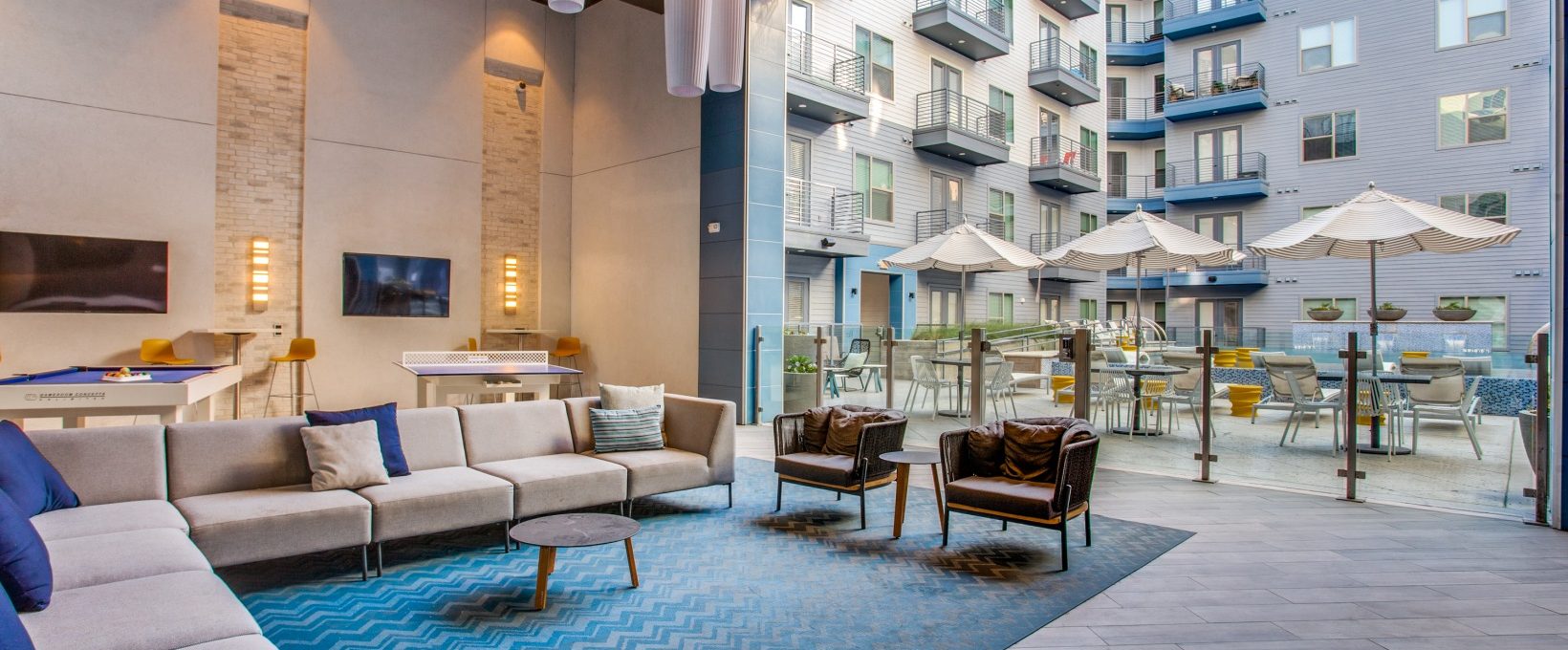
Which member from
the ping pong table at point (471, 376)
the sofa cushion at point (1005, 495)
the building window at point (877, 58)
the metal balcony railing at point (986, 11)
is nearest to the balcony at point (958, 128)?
the building window at point (877, 58)

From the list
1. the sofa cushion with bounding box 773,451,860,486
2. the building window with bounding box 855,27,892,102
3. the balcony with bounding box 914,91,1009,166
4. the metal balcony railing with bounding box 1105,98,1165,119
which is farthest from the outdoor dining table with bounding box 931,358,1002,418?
the metal balcony railing with bounding box 1105,98,1165,119

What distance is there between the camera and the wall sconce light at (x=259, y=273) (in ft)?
31.2

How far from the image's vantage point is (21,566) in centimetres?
251

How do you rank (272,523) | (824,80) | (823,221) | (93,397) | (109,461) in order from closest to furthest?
(272,523), (109,461), (93,397), (824,80), (823,221)

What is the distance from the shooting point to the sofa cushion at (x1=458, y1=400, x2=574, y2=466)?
524cm

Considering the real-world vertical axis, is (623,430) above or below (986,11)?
below

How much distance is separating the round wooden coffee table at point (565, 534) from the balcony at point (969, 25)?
1291 centimetres

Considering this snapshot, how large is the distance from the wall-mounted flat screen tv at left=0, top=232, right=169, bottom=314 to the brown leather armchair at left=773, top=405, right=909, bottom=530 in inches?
301

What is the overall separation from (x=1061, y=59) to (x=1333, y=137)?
18.8 feet

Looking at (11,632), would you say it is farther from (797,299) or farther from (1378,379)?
(797,299)

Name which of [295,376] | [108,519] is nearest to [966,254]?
[108,519]

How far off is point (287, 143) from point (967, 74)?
12116 mm

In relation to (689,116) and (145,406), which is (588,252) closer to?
(689,116)

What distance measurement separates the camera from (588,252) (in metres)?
11.6
